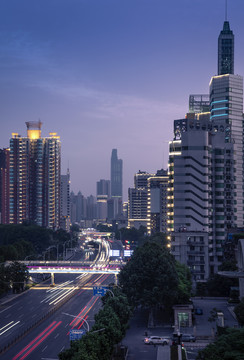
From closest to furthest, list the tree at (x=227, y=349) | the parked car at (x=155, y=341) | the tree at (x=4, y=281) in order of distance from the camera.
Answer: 1. the tree at (x=227, y=349)
2. the parked car at (x=155, y=341)
3. the tree at (x=4, y=281)

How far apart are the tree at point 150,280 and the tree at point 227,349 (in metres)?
36.8

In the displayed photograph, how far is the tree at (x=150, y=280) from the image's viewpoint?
91.1 meters

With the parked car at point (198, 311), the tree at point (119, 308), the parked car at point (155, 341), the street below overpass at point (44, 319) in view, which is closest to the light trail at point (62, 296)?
the street below overpass at point (44, 319)

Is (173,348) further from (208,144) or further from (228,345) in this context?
(208,144)

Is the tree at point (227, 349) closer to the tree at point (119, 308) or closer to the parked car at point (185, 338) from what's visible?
the tree at point (119, 308)

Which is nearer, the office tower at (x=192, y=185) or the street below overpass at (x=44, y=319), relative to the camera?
the street below overpass at (x=44, y=319)

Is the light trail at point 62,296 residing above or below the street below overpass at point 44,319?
above

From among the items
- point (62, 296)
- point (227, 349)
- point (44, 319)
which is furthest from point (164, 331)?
point (62, 296)

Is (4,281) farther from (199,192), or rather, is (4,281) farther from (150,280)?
(199,192)

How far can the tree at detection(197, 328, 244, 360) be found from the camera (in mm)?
49688

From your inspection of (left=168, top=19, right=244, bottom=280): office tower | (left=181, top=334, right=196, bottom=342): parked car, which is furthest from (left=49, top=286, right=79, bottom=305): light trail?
(left=181, top=334, right=196, bottom=342): parked car

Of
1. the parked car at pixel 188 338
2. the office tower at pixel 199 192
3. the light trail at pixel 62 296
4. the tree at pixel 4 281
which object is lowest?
the parked car at pixel 188 338

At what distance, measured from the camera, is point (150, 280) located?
94688 millimetres

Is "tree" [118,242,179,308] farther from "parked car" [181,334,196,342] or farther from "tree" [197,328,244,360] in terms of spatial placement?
"tree" [197,328,244,360]
